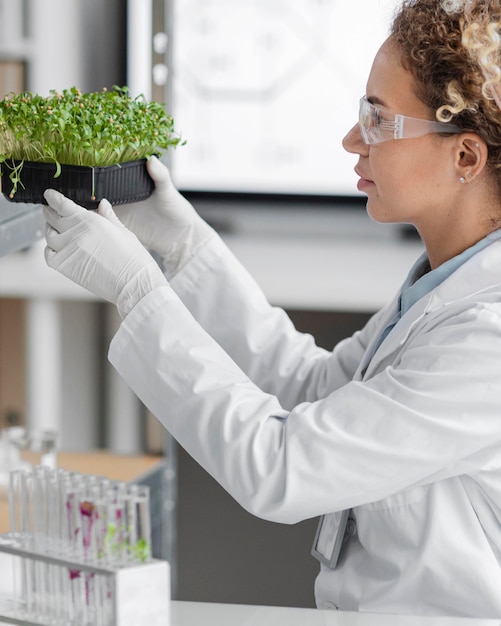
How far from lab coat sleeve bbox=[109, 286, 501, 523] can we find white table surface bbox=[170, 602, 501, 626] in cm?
11

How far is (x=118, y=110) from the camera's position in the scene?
4.12ft

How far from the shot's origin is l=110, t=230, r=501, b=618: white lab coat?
108cm

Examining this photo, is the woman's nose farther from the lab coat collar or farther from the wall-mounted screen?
the wall-mounted screen

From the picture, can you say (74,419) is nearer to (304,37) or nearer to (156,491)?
(156,491)

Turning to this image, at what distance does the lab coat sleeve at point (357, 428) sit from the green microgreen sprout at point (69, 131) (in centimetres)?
30

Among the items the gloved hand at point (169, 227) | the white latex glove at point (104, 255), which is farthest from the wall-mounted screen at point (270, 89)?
the white latex glove at point (104, 255)

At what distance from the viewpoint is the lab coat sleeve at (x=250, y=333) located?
5.15 feet

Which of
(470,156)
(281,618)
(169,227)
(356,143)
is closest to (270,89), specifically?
(169,227)

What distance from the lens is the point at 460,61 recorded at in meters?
1.15

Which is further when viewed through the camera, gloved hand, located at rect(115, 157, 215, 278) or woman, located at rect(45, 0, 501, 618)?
gloved hand, located at rect(115, 157, 215, 278)

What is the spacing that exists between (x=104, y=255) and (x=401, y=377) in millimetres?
421

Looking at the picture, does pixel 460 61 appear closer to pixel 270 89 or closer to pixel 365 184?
pixel 365 184

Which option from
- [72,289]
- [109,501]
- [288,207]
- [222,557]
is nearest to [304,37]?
[288,207]

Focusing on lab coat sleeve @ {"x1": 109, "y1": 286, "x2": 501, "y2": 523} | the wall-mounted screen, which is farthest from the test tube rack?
the wall-mounted screen
